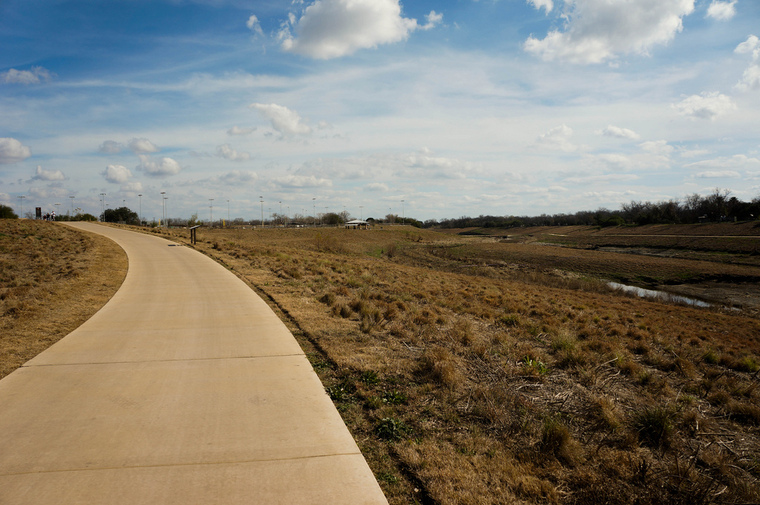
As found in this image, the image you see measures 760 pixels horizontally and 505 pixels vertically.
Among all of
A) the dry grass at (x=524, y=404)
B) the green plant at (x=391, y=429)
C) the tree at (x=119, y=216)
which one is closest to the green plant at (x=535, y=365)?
the dry grass at (x=524, y=404)

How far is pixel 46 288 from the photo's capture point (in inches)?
463

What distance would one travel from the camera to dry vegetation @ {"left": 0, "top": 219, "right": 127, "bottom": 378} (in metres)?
7.42

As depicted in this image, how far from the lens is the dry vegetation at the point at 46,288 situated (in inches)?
292

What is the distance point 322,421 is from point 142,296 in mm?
9202

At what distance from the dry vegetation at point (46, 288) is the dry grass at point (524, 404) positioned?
4464mm

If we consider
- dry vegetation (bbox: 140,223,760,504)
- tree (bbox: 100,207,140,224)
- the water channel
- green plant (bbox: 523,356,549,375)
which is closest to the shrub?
dry vegetation (bbox: 140,223,760,504)

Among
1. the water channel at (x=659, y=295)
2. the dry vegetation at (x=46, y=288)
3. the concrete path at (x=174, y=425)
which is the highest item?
the dry vegetation at (x=46, y=288)

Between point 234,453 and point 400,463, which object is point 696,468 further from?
point 234,453

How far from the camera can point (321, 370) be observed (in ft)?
20.7

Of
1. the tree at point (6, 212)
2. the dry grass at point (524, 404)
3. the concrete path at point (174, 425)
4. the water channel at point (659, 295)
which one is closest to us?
the concrete path at point (174, 425)

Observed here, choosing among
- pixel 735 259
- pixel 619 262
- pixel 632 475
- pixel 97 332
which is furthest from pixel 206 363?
pixel 735 259

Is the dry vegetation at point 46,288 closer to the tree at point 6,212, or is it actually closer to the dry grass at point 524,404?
the dry grass at point 524,404

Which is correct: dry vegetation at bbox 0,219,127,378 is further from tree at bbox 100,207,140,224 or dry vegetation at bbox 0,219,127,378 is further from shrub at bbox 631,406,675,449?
tree at bbox 100,207,140,224

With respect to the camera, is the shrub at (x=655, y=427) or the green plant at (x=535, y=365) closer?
the shrub at (x=655, y=427)
